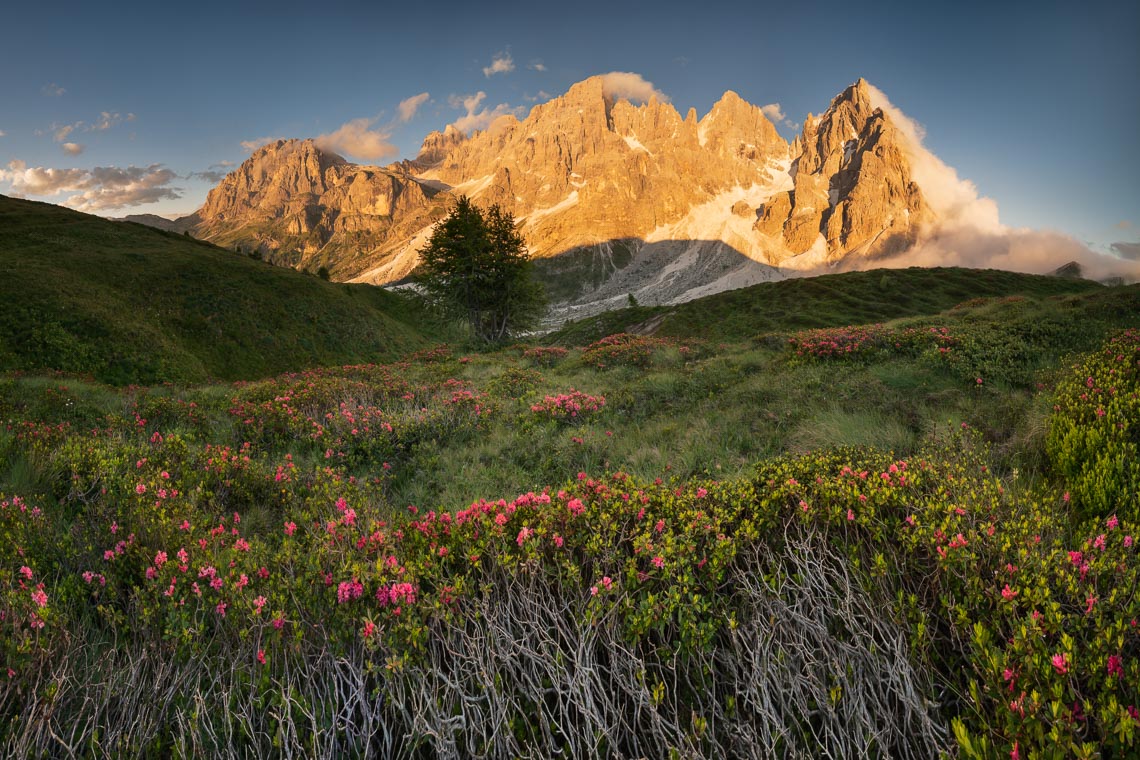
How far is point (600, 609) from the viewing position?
285 centimetres

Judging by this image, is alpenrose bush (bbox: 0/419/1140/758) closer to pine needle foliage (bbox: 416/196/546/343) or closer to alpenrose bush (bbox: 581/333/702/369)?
alpenrose bush (bbox: 581/333/702/369)

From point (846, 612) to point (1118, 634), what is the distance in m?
1.14

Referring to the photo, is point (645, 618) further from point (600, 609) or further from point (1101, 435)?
point (1101, 435)

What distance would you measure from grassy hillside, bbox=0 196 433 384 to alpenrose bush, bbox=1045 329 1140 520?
28.7m

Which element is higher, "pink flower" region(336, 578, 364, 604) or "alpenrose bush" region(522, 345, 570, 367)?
"alpenrose bush" region(522, 345, 570, 367)

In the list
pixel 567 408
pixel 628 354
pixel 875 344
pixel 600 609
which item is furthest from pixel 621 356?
pixel 600 609

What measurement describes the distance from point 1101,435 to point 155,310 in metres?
37.6

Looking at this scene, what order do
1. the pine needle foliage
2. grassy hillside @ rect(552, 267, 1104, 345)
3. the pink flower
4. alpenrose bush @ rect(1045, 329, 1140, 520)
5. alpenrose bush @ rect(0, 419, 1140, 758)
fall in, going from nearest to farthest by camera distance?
alpenrose bush @ rect(0, 419, 1140, 758) < the pink flower < alpenrose bush @ rect(1045, 329, 1140, 520) < the pine needle foliage < grassy hillside @ rect(552, 267, 1104, 345)

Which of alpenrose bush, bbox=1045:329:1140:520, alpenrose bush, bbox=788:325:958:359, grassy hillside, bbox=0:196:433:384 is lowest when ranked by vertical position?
alpenrose bush, bbox=1045:329:1140:520

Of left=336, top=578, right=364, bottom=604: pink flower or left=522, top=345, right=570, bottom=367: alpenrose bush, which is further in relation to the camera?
left=522, top=345, right=570, bottom=367: alpenrose bush

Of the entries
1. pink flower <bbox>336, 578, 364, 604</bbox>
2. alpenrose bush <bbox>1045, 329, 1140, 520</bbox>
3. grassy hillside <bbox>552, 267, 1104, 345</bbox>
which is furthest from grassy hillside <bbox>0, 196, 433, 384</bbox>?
alpenrose bush <bbox>1045, 329, 1140, 520</bbox>

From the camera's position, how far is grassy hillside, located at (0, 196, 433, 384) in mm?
20922

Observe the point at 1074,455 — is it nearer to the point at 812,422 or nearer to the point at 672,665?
the point at 812,422

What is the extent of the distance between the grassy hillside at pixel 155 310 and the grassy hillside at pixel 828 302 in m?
28.2
